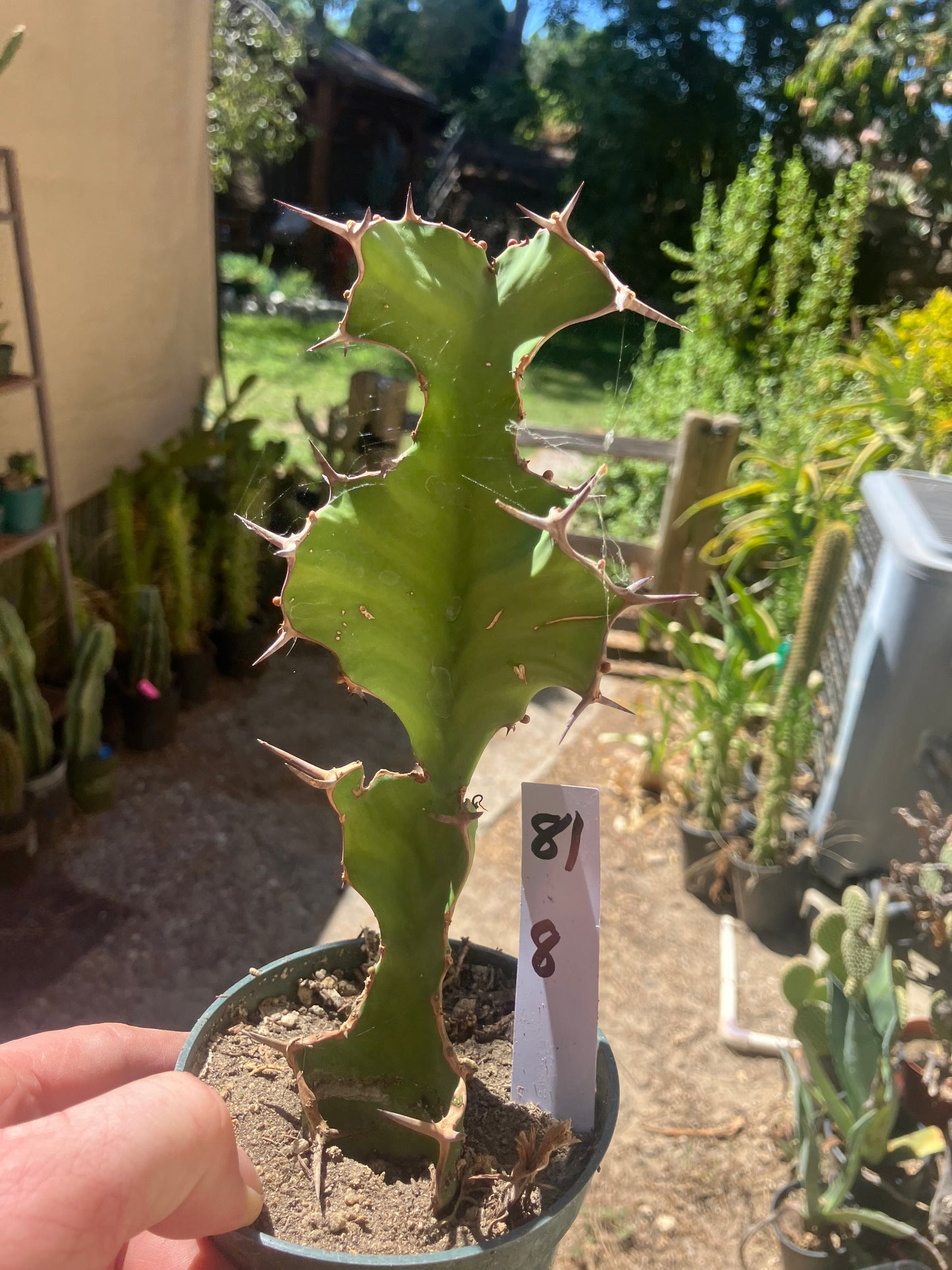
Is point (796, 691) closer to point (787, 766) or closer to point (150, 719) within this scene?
point (787, 766)

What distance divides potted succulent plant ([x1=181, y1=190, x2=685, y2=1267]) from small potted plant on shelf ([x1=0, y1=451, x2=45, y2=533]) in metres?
1.82

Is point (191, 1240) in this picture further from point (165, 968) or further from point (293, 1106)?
point (165, 968)

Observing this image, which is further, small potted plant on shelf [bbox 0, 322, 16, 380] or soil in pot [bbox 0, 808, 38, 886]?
small potted plant on shelf [bbox 0, 322, 16, 380]

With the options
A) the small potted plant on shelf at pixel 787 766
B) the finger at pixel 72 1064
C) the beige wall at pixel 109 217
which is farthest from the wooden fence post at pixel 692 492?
the finger at pixel 72 1064

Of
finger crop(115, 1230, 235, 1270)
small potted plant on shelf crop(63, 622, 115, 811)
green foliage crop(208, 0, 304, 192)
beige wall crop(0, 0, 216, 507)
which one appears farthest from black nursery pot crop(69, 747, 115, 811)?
green foliage crop(208, 0, 304, 192)

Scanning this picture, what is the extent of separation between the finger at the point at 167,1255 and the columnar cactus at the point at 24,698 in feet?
5.12

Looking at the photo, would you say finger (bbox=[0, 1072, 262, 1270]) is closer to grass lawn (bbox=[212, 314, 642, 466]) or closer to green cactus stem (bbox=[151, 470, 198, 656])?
grass lawn (bbox=[212, 314, 642, 466])

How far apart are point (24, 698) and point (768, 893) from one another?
5.65 feet

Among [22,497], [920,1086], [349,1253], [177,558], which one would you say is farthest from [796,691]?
[22,497]

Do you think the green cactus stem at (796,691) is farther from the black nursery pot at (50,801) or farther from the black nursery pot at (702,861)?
the black nursery pot at (50,801)

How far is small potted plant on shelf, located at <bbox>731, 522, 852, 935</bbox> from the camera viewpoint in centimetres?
181

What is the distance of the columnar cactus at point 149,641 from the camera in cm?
235

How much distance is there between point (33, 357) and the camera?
2.13m

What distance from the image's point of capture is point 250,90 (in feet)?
16.4
